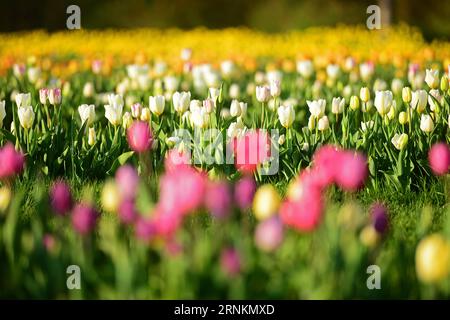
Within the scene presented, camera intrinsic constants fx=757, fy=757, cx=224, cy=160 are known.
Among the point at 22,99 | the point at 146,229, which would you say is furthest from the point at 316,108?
the point at 146,229

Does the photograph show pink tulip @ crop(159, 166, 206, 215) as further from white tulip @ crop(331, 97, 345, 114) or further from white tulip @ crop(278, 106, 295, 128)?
white tulip @ crop(331, 97, 345, 114)

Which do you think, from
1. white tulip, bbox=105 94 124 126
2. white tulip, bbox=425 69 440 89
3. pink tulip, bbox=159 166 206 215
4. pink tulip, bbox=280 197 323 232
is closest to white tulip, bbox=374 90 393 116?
white tulip, bbox=425 69 440 89

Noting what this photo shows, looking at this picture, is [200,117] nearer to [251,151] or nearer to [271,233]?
[251,151]

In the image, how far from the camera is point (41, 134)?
3.63 meters

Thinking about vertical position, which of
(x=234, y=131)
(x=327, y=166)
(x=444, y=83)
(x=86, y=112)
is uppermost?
(x=444, y=83)

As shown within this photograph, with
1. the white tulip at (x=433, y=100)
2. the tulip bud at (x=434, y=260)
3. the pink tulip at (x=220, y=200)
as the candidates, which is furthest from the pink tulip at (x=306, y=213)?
the white tulip at (x=433, y=100)

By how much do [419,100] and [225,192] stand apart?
6.41 ft

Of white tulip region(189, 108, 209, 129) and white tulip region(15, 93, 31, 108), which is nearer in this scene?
white tulip region(189, 108, 209, 129)

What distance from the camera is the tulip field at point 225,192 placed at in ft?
6.31

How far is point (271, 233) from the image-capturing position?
70.9 inches

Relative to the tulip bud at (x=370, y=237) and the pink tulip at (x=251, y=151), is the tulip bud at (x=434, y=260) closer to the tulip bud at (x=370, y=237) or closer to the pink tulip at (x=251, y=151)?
the tulip bud at (x=370, y=237)

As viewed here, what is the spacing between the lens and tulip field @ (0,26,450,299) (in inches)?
75.7

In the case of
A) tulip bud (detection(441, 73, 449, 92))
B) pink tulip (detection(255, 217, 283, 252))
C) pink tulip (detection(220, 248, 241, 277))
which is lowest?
pink tulip (detection(220, 248, 241, 277))
